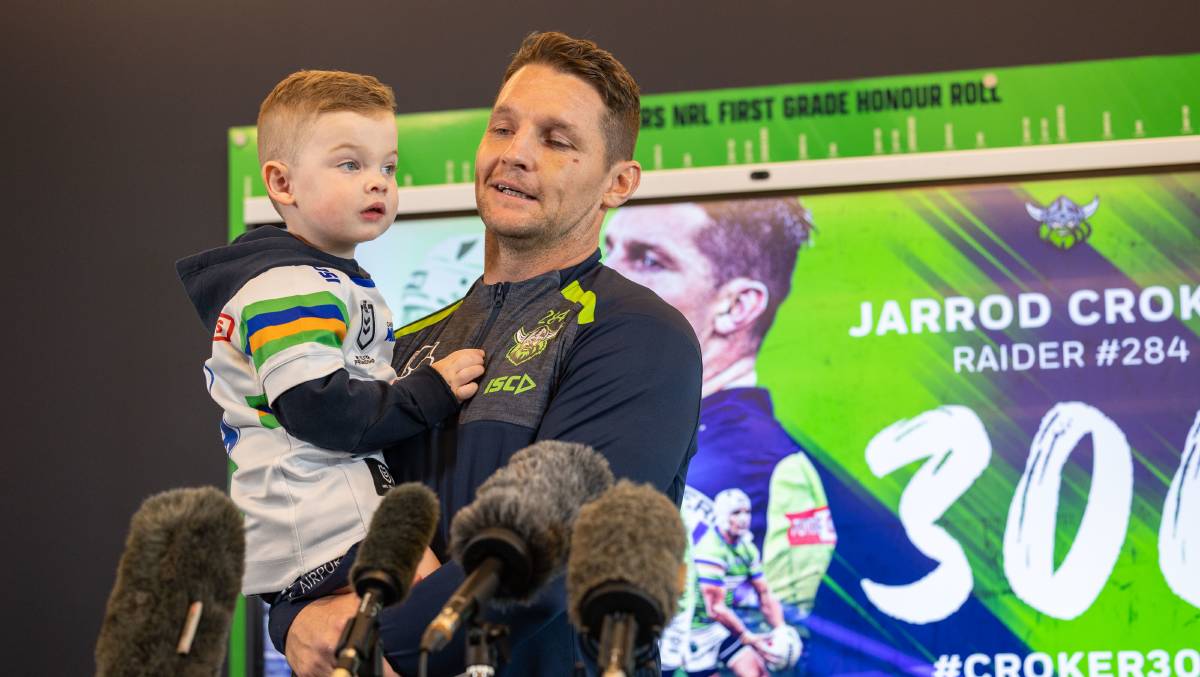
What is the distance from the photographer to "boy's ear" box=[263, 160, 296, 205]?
177cm

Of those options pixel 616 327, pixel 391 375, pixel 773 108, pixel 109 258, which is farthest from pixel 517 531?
pixel 109 258

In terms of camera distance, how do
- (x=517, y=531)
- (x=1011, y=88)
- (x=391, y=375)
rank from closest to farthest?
(x=517, y=531)
(x=391, y=375)
(x=1011, y=88)

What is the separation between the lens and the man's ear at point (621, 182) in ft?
6.27

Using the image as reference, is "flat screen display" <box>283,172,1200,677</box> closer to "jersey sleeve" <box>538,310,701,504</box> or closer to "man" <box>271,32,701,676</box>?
"man" <box>271,32,701,676</box>

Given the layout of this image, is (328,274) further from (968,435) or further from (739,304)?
(968,435)

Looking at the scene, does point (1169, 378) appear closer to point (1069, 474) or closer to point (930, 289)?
point (1069, 474)

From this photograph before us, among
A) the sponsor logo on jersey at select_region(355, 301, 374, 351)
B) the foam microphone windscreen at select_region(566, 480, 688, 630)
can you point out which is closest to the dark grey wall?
the sponsor logo on jersey at select_region(355, 301, 374, 351)

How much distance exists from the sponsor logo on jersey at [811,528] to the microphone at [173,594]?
6.35ft

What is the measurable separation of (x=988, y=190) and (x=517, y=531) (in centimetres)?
221

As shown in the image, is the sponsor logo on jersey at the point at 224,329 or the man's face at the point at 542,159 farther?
Answer: the man's face at the point at 542,159

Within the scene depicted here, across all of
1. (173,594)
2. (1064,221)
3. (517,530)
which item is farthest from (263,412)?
(1064,221)

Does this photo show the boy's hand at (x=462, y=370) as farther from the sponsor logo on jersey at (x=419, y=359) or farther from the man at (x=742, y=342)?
the man at (x=742, y=342)

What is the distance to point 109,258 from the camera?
3408 millimetres

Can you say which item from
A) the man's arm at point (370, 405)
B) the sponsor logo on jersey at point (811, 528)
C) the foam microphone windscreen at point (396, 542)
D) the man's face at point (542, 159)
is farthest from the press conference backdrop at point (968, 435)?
the foam microphone windscreen at point (396, 542)
